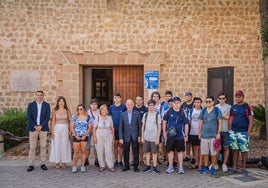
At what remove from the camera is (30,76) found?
502 inches

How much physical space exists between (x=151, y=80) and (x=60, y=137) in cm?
519

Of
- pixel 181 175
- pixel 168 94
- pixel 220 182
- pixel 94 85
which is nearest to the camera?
pixel 220 182

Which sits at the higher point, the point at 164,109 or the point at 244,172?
the point at 164,109

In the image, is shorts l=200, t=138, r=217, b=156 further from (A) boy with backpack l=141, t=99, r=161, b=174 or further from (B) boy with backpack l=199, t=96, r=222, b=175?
(A) boy with backpack l=141, t=99, r=161, b=174

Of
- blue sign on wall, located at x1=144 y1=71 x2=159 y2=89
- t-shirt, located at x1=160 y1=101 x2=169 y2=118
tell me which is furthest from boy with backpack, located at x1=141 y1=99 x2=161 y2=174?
blue sign on wall, located at x1=144 y1=71 x2=159 y2=89

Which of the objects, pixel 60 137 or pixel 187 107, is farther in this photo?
pixel 187 107

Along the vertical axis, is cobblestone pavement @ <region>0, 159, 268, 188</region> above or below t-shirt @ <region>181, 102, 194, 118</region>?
below

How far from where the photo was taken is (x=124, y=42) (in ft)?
42.4

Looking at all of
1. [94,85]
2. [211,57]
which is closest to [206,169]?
[211,57]

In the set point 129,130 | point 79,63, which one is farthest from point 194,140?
point 79,63

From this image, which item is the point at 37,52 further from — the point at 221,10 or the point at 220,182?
the point at 220,182

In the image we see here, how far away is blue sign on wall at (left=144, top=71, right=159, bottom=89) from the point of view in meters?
12.6

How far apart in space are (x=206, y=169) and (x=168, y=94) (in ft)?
6.81

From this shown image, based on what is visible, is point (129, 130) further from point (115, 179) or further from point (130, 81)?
point (130, 81)
